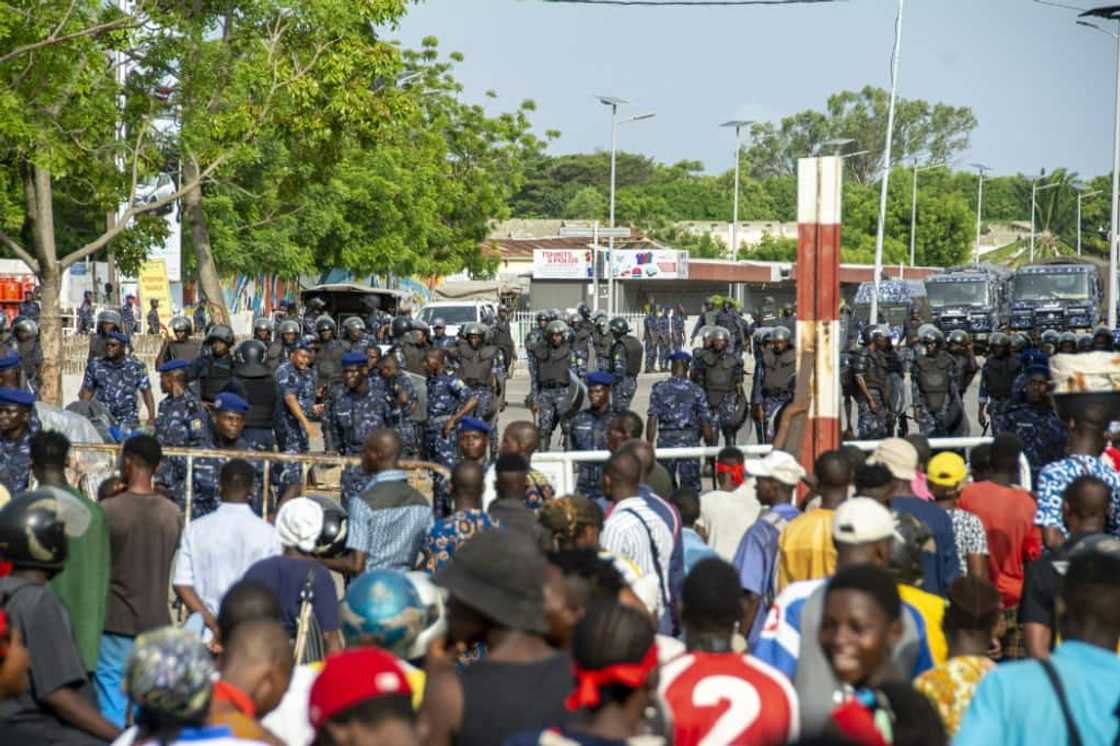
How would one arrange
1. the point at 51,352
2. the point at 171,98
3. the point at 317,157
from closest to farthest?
the point at 51,352, the point at 171,98, the point at 317,157

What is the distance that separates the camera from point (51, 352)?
18094mm

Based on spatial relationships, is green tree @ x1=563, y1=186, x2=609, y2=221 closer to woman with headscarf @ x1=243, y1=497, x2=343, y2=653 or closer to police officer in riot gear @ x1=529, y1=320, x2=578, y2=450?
police officer in riot gear @ x1=529, y1=320, x2=578, y2=450

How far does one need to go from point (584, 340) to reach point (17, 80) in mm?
8806

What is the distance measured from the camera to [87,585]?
20.2 ft

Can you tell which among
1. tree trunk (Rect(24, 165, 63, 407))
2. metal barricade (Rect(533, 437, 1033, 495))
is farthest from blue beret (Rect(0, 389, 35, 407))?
tree trunk (Rect(24, 165, 63, 407))

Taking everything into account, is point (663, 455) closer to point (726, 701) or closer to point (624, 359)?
point (726, 701)

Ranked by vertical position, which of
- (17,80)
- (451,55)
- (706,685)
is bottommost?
(706,685)

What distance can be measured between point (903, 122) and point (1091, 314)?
76651mm

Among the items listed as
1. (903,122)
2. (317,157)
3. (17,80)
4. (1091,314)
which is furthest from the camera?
(903,122)

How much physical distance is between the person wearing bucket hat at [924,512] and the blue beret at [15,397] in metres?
4.80

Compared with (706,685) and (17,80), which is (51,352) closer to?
(17,80)

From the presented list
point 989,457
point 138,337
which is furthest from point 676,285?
point 989,457

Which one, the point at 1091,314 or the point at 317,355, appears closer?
the point at 317,355

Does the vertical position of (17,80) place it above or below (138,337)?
above
